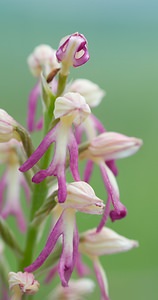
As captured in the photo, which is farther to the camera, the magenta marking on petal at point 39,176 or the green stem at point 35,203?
the green stem at point 35,203

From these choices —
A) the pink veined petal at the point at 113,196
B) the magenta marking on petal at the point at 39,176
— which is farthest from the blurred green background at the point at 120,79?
the magenta marking on petal at the point at 39,176

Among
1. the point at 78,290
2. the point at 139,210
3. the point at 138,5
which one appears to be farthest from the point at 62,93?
the point at 138,5

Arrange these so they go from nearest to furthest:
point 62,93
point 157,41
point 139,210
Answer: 1. point 62,93
2. point 139,210
3. point 157,41

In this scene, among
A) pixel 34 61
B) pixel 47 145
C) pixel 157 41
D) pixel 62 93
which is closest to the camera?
pixel 47 145

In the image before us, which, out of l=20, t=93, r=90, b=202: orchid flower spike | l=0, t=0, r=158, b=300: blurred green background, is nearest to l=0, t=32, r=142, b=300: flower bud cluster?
l=20, t=93, r=90, b=202: orchid flower spike

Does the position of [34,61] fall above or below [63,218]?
above

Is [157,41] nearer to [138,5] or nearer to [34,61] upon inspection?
[138,5]

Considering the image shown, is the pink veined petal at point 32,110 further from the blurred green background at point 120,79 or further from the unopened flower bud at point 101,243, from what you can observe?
the blurred green background at point 120,79
